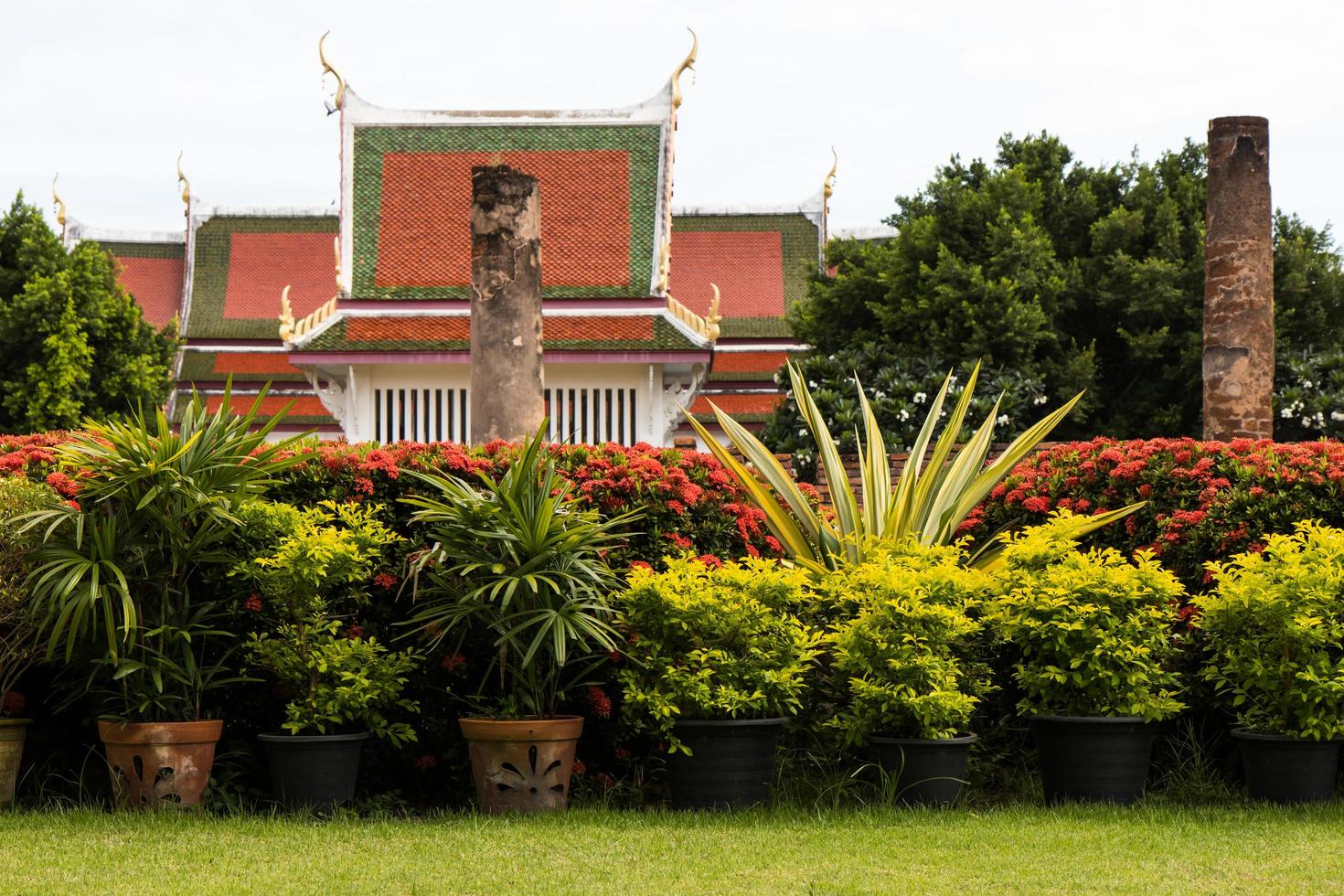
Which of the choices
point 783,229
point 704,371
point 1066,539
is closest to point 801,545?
point 1066,539

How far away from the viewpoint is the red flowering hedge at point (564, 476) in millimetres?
6391

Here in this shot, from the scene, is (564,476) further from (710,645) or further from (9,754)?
(9,754)

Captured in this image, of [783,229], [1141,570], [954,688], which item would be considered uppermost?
[783,229]

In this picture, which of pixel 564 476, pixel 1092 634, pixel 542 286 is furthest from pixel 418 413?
pixel 1092 634

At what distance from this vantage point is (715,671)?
18.9ft

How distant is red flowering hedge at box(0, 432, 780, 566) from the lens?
21.0ft

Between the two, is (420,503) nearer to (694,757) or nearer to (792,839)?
(694,757)

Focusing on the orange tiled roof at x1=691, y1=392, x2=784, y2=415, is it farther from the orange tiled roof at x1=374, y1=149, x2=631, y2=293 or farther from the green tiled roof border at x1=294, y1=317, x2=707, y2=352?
the green tiled roof border at x1=294, y1=317, x2=707, y2=352

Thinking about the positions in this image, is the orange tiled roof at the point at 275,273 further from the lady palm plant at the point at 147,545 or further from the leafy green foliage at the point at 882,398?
the lady palm plant at the point at 147,545

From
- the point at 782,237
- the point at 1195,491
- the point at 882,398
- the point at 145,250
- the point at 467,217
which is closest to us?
the point at 1195,491

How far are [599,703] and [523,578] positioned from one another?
72cm

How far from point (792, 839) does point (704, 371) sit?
1383 centimetres

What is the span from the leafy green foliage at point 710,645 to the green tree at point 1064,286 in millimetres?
10638

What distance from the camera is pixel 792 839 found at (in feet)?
16.6
